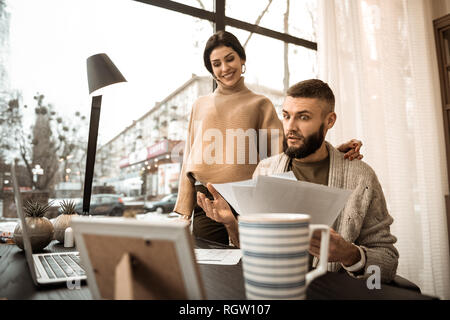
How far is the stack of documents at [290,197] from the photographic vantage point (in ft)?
2.12

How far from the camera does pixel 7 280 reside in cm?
72

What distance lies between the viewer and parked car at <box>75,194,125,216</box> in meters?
1.96

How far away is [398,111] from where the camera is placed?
106 inches

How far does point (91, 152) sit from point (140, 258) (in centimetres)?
134

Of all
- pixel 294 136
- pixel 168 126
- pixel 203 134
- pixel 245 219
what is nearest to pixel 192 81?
pixel 168 126

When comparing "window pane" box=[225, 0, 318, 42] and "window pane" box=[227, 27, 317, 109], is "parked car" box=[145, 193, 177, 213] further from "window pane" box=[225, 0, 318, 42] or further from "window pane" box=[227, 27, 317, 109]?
"window pane" box=[225, 0, 318, 42]

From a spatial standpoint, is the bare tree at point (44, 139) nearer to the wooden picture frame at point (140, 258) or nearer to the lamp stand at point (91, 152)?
the lamp stand at point (91, 152)

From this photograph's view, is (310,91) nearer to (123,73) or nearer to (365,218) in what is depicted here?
(365,218)

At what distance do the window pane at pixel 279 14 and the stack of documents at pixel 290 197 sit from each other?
2122mm

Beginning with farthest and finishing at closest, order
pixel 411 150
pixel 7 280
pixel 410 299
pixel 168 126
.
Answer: pixel 411 150 → pixel 168 126 → pixel 7 280 → pixel 410 299

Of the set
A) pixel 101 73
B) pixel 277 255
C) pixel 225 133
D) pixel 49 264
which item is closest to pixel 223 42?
pixel 225 133

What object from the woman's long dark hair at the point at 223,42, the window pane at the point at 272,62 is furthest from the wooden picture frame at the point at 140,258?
the window pane at the point at 272,62
